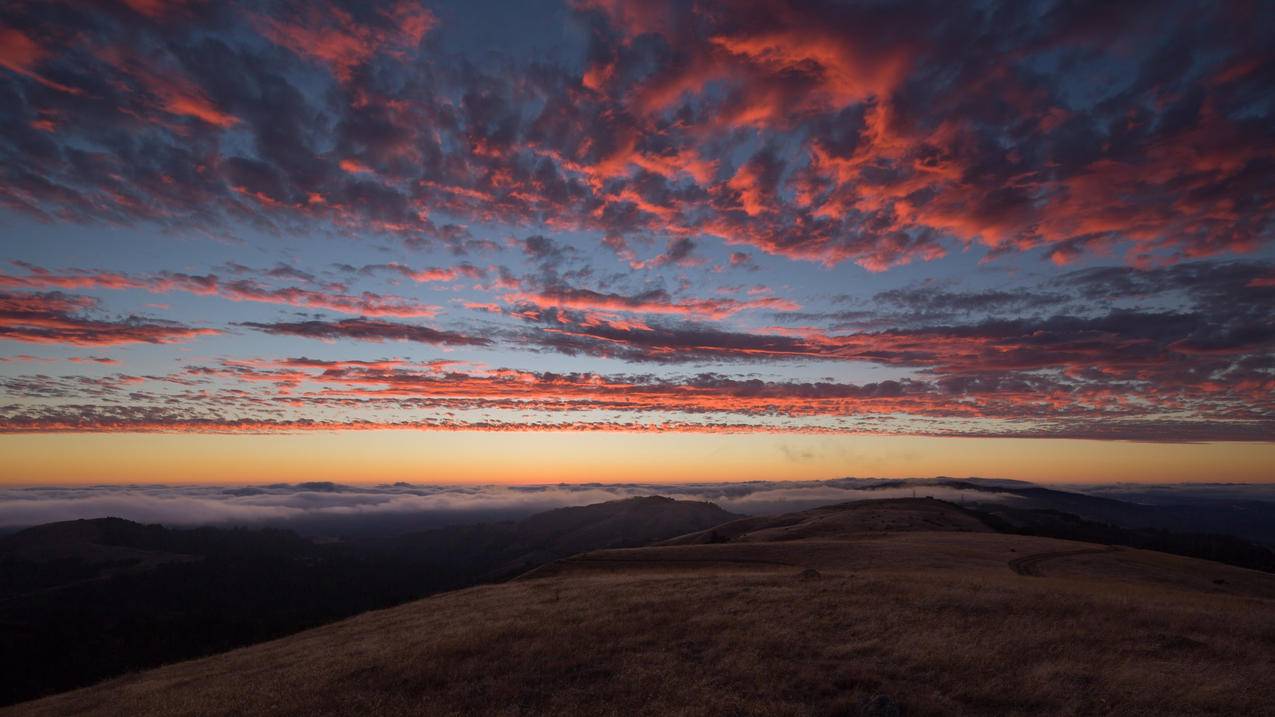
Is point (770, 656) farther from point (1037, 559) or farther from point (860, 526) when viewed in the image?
point (860, 526)

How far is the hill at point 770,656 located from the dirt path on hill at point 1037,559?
7.99m

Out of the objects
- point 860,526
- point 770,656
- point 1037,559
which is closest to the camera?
point 770,656

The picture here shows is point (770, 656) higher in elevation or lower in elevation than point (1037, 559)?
higher

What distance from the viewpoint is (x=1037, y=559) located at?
207 ft

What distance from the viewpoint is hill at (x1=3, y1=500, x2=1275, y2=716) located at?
21422 mm

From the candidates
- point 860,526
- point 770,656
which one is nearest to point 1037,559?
point 770,656

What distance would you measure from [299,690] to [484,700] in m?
9.84

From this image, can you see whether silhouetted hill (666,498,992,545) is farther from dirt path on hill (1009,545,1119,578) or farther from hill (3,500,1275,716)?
hill (3,500,1275,716)

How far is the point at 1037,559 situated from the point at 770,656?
170ft

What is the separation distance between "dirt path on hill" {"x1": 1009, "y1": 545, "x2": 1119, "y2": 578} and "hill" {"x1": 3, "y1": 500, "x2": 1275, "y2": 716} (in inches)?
315

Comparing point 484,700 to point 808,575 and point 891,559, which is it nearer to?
point 808,575

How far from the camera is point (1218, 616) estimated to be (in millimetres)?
29906

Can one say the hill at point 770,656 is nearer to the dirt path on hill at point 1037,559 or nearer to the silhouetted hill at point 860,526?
the dirt path on hill at point 1037,559

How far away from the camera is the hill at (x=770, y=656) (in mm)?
21422
